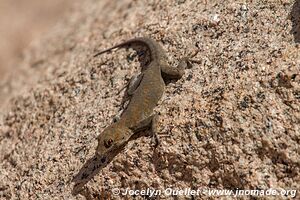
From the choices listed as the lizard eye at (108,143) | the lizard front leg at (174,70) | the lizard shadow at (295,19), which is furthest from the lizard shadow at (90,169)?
the lizard shadow at (295,19)

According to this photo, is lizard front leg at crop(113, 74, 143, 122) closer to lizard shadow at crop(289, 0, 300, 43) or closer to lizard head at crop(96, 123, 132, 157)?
lizard head at crop(96, 123, 132, 157)

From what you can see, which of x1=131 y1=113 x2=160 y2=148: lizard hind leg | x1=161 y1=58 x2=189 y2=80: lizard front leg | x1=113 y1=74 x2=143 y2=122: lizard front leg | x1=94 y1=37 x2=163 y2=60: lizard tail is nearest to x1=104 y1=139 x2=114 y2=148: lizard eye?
x1=131 y1=113 x2=160 y2=148: lizard hind leg

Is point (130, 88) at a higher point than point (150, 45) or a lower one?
lower

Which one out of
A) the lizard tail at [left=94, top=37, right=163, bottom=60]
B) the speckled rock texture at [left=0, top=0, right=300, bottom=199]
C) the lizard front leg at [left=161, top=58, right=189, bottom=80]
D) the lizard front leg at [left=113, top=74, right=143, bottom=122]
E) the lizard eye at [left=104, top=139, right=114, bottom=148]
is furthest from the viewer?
the lizard tail at [left=94, top=37, right=163, bottom=60]

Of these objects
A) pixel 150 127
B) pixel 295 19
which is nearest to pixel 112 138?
pixel 150 127

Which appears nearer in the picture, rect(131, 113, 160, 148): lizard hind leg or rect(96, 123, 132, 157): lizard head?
rect(131, 113, 160, 148): lizard hind leg

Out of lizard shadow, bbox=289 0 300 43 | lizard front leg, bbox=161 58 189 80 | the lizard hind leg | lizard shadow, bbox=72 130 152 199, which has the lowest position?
lizard shadow, bbox=72 130 152 199

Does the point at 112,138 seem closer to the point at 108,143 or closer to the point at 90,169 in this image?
the point at 108,143
